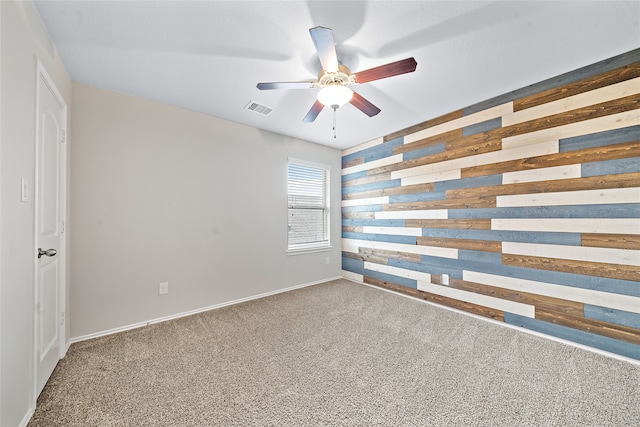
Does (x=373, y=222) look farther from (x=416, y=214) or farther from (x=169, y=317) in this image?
(x=169, y=317)

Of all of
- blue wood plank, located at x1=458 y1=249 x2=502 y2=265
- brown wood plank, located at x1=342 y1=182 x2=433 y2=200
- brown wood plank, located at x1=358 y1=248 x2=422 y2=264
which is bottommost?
brown wood plank, located at x1=358 y1=248 x2=422 y2=264

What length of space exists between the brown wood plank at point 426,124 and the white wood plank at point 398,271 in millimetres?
2017

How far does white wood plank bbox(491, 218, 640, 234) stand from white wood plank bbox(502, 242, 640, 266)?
16 centimetres

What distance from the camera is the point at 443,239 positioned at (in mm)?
3146

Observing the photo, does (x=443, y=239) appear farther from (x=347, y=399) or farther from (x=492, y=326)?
(x=347, y=399)

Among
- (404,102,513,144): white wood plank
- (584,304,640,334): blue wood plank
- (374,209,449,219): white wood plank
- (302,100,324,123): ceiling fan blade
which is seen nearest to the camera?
(584,304,640,334): blue wood plank

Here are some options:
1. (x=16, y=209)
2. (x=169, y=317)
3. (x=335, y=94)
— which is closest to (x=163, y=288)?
(x=169, y=317)

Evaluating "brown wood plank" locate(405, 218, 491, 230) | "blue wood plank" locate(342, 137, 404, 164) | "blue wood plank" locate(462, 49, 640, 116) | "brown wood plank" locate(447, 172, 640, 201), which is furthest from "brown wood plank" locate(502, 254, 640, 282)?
"blue wood plank" locate(342, 137, 404, 164)

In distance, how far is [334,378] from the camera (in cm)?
177

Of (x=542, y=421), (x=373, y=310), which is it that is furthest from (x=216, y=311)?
(x=542, y=421)

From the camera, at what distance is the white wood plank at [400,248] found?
312 cm

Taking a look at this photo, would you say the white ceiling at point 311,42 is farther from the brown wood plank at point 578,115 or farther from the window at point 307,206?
the window at point 307,206

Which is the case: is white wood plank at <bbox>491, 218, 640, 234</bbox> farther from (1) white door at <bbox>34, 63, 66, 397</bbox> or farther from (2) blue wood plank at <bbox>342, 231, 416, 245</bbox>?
(1) white door at <bbox>34, 63, 66, 397</bbox>

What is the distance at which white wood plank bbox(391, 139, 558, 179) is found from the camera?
93.7 inches
